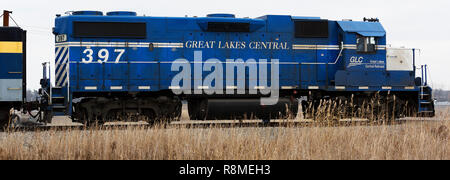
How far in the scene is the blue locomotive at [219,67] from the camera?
1371 centimetres

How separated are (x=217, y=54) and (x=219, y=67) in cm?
43

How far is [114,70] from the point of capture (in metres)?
13.9

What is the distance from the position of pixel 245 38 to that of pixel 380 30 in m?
4.55

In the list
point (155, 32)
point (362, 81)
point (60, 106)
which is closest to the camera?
point (60, 106)

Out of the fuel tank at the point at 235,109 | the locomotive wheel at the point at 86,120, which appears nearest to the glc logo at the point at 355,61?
the fuel tank at the point at 235,109

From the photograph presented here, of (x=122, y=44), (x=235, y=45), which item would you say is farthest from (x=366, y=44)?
(x=122, y=44)

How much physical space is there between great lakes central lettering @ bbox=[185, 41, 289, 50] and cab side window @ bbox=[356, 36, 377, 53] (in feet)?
7.97

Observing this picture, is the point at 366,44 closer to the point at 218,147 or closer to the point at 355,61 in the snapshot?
the point at 355,61

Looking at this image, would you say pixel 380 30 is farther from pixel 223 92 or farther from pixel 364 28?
pixel 223 92

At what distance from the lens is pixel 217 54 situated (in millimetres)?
14469

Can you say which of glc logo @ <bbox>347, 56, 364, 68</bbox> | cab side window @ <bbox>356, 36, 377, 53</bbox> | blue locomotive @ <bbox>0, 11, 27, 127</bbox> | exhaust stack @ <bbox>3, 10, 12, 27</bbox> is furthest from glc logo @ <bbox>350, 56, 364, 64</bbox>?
exhaust stack @ <bbox>3, 10, 12, 27</bbox>

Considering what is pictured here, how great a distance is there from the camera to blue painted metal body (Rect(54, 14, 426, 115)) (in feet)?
45.1

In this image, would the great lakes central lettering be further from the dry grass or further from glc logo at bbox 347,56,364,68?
the dry grass
